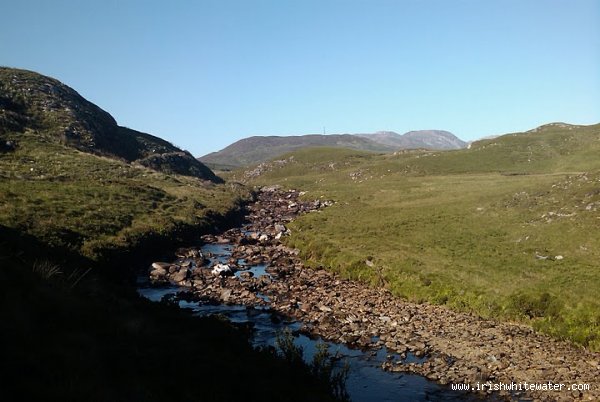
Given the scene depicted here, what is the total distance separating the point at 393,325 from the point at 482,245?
60.5ft

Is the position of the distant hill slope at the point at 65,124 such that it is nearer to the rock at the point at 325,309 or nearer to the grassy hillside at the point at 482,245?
the grassy hillside at the point at 482,245

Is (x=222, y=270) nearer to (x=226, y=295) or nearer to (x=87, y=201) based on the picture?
(x=226, y=295)

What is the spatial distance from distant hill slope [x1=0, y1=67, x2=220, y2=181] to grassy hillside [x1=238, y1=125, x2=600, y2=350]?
5735 cm

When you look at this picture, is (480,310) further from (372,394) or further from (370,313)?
(372,394)

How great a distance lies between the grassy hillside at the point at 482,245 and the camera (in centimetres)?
2596

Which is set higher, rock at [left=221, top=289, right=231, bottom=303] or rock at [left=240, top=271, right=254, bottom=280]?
rock at [left=240, top=271, right=254, bottom=280]

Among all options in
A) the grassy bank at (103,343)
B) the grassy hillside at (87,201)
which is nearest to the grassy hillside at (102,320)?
the grassy bank at (103,343)

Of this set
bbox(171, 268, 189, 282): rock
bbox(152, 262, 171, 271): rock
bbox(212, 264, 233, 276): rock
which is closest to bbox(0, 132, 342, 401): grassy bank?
bbox(152, 262, 171, 271): rock

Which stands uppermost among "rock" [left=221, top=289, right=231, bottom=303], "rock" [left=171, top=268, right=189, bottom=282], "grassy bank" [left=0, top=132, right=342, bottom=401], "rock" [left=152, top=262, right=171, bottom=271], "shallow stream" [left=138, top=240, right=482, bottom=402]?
"grassy bank" [left=0, top=132, right=342, bottom=401]

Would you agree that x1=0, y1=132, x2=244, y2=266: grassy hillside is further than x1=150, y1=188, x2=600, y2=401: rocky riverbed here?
Yes

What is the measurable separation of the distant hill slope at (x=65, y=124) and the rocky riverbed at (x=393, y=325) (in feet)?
178

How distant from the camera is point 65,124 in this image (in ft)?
311

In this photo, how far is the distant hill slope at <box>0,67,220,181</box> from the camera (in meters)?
Answer: 86.2

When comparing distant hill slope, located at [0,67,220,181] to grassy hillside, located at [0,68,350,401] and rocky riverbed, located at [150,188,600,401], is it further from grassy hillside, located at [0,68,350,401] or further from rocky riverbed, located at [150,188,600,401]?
rocky riverbed, located at [150,188,600,401]
